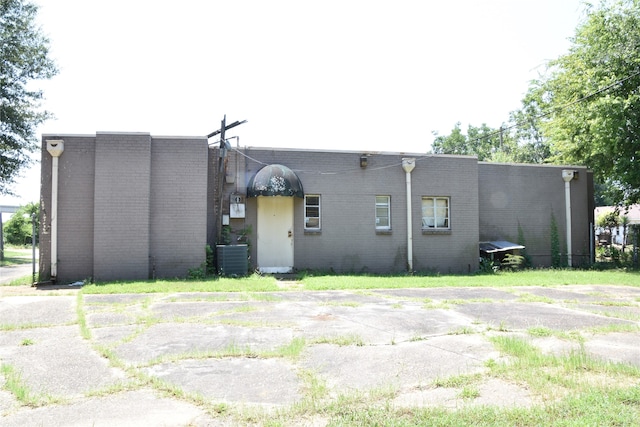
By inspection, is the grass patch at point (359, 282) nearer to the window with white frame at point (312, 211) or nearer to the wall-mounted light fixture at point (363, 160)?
the window with white frame at point (312, 211)

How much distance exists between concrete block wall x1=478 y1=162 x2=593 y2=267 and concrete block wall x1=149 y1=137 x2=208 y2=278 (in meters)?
10.6

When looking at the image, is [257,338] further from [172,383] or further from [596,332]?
[596,332]

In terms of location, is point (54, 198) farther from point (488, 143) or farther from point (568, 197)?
point (488, 143)

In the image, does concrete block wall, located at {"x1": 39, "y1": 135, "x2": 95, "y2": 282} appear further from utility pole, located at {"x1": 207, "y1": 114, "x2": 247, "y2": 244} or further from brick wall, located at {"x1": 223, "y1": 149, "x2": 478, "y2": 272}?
brick wall, located at {"x1": 223, "y1": 149, "x2": 478, "y2": 272}

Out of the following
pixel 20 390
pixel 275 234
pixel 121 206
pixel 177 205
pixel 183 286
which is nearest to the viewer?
pixel 20 390

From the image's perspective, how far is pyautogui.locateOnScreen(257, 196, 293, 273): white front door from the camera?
15.1 m

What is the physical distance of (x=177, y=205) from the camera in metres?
13.6

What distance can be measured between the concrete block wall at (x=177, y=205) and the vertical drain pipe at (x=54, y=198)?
255cm

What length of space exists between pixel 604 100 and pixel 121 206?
16.5 metres

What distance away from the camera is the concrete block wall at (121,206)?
12969 millimetres

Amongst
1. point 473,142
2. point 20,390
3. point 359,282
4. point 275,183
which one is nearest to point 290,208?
point 275,183

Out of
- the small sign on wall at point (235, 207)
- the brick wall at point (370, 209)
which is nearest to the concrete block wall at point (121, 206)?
the small sign on wall at point (235, 207)

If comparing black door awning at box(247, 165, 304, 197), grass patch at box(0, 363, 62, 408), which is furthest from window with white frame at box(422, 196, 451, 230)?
grass patch at box(0, 363, 62, 408)

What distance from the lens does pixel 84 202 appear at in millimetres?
13281
